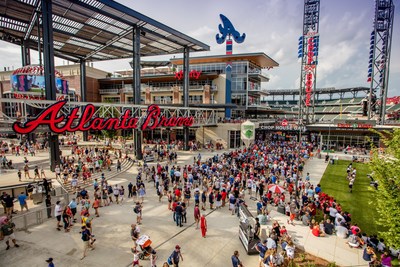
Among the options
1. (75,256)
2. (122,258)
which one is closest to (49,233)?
(75,256)

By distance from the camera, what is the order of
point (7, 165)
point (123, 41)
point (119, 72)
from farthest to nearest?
point (119, 72), point (123, 41), point (7, 165)

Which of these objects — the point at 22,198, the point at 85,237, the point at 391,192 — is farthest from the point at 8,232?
the point at 391,192

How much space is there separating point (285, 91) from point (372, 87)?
69.7 m

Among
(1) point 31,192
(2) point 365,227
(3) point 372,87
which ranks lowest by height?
(2) point 365,227

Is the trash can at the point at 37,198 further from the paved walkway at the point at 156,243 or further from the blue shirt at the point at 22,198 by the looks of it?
the paved walkway at the point at 156,243

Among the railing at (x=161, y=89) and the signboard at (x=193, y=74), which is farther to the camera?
the railing at (x=161, y=89)

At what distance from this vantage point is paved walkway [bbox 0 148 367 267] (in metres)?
10.3

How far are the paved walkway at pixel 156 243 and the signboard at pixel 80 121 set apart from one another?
813 centimetres

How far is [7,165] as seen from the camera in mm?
23953

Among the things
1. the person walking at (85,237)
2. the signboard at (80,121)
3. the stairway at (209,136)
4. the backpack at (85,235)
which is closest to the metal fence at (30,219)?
the person walking at (85,237)

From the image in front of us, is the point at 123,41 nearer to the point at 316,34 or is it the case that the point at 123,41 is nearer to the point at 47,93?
the point at 47,93

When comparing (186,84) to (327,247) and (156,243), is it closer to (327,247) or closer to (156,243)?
(156,243)

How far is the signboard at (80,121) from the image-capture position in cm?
1755

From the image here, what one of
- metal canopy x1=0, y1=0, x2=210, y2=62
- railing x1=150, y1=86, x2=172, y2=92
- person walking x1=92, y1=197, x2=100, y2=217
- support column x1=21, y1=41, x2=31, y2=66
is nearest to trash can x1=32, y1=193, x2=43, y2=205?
person walking x1=92, y1=197, x2=100, y2=217
